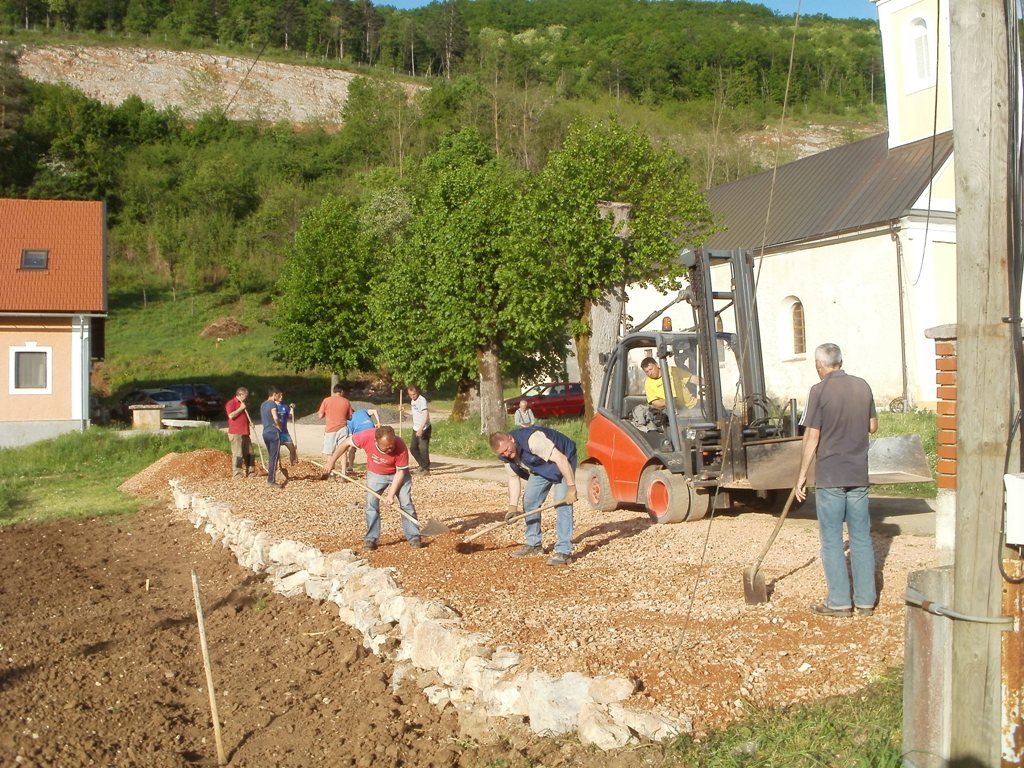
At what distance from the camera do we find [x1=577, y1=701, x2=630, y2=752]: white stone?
5.11 m

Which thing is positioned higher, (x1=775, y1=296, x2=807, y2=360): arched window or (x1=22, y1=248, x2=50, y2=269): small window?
(x1=22, y1=248, x2=50, y2=269): small window

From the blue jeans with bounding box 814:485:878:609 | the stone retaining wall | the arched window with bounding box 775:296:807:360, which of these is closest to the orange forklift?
the blue jeans with bounding box 814:485:878:609

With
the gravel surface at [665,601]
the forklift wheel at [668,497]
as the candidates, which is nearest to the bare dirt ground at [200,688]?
the gravel surface at [665,601]

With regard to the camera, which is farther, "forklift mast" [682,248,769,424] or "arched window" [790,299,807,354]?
"arched window" [790,299,807,354]

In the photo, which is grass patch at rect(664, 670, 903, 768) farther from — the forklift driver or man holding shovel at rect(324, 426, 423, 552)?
the forklift driver

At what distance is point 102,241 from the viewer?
3169cm

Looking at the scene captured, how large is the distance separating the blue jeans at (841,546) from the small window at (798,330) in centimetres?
2670

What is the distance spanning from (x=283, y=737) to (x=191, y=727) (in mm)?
880

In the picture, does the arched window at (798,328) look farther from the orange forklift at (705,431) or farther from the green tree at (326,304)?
the orange forklift at (705,431)

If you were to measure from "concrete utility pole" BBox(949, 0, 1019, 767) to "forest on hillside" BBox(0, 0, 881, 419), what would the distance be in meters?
18.4

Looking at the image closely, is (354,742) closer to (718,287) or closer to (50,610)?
(50,610)

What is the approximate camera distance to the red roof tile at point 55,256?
94.0ft

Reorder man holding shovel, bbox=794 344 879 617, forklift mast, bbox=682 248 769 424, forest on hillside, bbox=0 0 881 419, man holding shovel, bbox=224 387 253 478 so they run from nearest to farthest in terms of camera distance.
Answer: man holding shovel, bbox=794 344 879 617, forklift mast, bbox=682 248 769 424, man holding shovel, bbox=224 387 253 478, forest on hillside, bbox=0 0 881 419

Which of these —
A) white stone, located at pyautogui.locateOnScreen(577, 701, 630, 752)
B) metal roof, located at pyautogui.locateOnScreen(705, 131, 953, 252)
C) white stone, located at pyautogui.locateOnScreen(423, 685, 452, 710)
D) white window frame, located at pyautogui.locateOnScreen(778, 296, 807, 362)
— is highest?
metal roof, located at pyautogui.locateOnScreen(705, 131, 953, 252)
